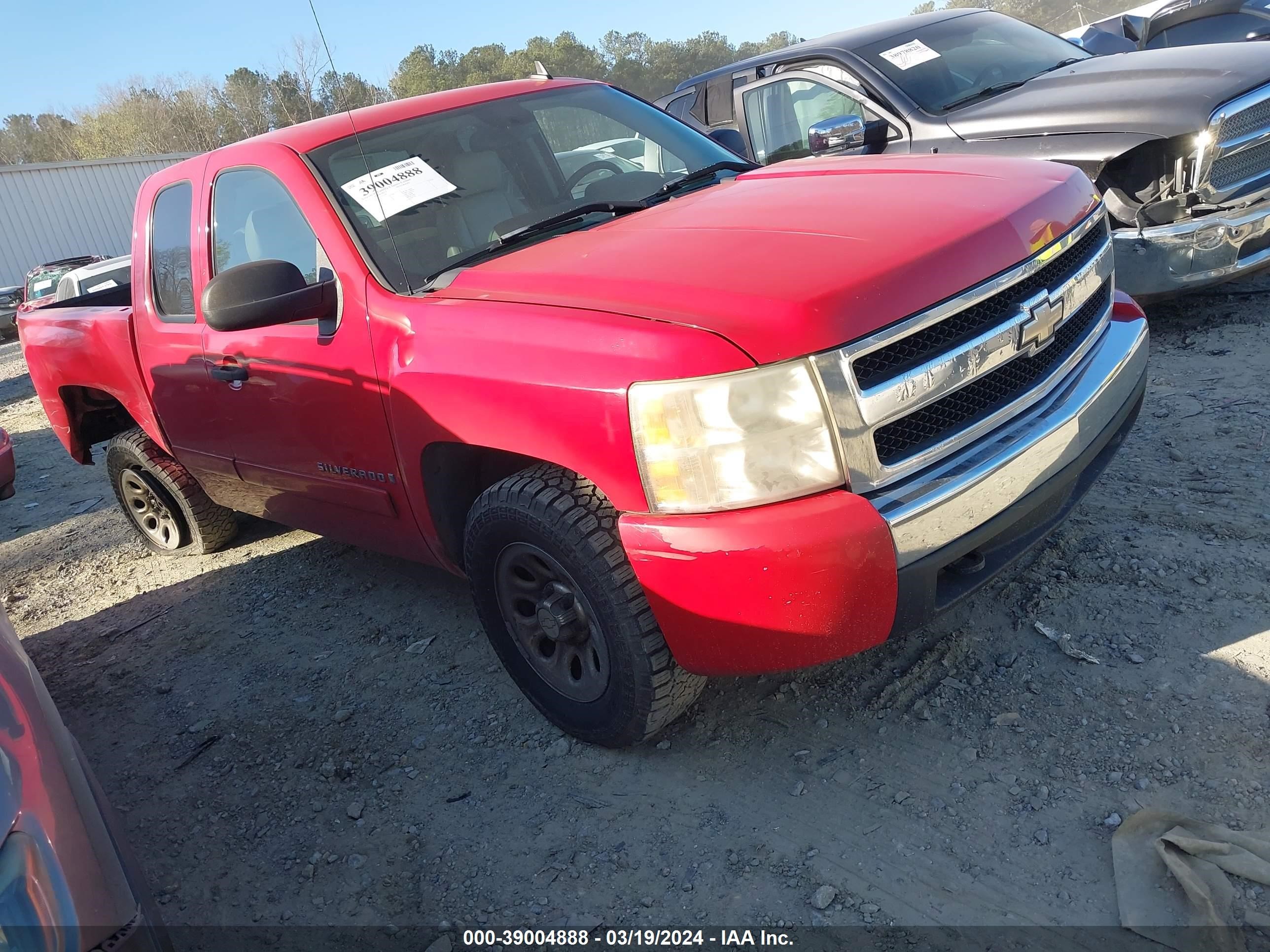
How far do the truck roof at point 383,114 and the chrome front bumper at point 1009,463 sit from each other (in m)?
2.15

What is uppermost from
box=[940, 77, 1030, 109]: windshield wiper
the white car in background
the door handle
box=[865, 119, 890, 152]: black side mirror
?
the white car in background

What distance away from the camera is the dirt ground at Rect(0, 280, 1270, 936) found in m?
2.19

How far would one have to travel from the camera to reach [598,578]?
2.36 m

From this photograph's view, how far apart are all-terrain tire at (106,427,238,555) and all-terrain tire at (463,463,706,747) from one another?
2478mm

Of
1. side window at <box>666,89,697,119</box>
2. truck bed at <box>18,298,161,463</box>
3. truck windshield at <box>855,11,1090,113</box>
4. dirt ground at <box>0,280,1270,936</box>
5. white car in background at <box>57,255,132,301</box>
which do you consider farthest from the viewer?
white car in background at <box>57,255,132,301</box>

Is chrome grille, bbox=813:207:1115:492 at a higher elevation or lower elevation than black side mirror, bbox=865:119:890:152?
lower

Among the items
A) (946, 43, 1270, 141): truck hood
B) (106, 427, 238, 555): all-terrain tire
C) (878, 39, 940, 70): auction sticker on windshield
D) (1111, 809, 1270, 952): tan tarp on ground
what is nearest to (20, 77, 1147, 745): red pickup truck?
(1111, 809, 1270, 952): tan tarp on ground

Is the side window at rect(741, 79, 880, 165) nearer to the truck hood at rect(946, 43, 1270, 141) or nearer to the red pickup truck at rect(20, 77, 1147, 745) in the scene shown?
the truck hood at rect(946, 43, 1270, 141)

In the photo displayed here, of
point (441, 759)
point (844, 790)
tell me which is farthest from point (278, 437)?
point (844, 790)

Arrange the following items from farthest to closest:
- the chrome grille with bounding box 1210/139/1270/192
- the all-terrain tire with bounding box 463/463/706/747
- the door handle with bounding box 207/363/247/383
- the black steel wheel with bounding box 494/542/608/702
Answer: the chrome grille with bounding box 1210/139/1270/192 → the door handle with bounding box 207/363/247/383 → the black steel wheel with bounding box 494/542/608/702 → the all-terrain tire with bounding box 463/463/706/747

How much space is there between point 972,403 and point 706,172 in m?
1.49

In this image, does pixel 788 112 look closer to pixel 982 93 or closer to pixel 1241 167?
pixel 982 93

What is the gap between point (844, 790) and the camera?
8.02 ft

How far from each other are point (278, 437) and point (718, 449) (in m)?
1.87
